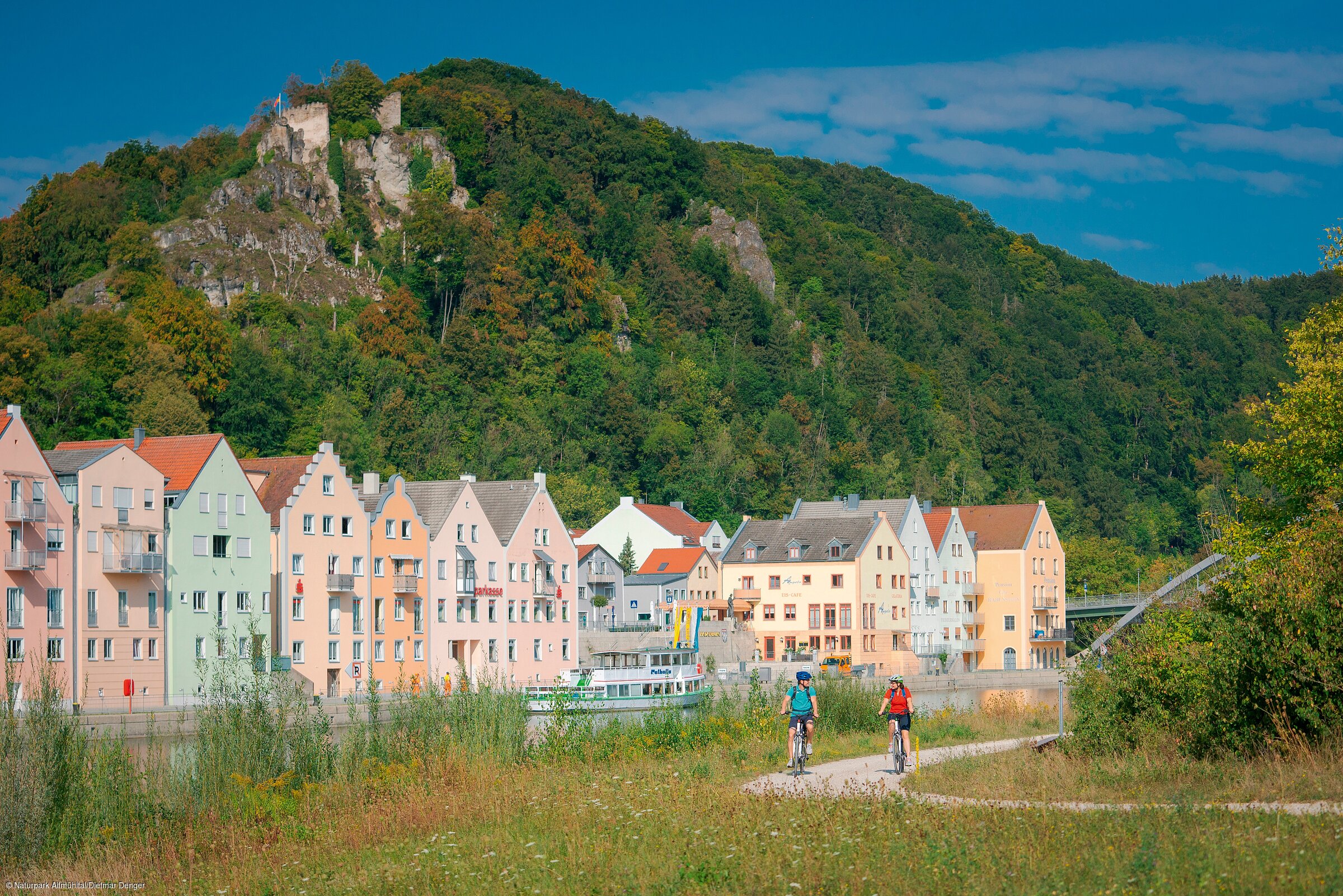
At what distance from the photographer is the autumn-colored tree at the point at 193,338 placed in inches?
4424

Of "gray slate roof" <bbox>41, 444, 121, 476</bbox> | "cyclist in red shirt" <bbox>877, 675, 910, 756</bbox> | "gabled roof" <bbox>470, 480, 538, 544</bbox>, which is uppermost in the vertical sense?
"gray slate roof" <bbox>41, 444, 121, 476</bbox>

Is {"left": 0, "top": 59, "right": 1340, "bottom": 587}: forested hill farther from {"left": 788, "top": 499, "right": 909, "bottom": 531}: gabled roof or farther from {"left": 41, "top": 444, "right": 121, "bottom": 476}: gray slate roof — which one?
{"left": 41, "top": 444, "right": 121, "bottom": 476}: gray slate roof

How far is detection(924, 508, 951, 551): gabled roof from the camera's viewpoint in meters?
113

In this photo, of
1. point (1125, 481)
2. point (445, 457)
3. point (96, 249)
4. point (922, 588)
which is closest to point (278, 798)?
point (922, 588)

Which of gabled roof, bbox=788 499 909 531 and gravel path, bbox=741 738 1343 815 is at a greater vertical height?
gabled roof, bbox=788 499 909 531

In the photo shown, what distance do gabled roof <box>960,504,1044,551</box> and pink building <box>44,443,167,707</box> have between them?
6661cm

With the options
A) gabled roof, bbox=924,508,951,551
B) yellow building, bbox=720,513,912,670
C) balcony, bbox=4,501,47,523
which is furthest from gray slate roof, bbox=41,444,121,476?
gabled roof, bbox=924,508,951,551

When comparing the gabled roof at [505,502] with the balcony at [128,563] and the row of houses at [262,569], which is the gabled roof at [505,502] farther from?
the balcony at [128,563]

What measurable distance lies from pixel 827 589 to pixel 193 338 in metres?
51.2

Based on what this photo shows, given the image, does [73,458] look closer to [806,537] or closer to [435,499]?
[435,499]

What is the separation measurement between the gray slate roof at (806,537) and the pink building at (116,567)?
158 feet

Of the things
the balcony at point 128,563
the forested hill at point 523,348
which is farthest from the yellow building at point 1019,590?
the balcony at point 128,563

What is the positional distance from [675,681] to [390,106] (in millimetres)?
128741

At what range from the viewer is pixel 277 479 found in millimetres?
75938
